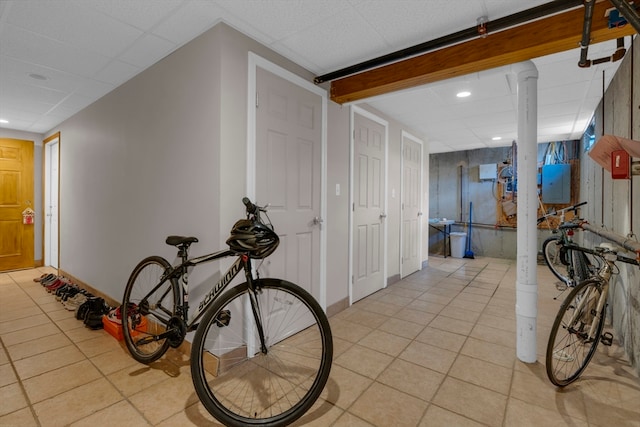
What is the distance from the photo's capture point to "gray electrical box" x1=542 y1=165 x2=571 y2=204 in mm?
5582

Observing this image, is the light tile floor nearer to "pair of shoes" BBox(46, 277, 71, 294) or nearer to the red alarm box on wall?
"pair of shoes" BBox(46, 277, 71, 294)

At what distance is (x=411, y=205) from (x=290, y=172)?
2.95m

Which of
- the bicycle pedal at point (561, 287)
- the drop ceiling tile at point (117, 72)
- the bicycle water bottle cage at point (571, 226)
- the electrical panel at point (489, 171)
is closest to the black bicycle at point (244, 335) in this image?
the drop ceiling tile at point (117, 72)

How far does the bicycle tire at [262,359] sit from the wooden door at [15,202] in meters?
4.96

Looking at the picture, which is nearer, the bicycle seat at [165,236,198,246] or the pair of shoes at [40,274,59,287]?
the bicycle seat at [165,236,198,246]

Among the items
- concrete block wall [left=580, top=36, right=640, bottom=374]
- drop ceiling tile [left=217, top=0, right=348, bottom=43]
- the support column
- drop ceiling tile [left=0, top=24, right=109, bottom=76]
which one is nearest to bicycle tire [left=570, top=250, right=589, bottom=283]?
concrete block wall [left=580, top=36, right=640, bottom=374]

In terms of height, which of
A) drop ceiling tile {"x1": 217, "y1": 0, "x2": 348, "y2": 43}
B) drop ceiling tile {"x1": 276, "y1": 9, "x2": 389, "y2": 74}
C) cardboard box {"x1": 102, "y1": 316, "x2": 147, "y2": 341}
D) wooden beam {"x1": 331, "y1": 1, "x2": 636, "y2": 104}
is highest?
drop ceiling tile {"x1": 276, "y1": 9, "x2": 389, "y2": 74}

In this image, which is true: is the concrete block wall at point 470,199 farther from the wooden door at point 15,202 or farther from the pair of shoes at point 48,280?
the wooden door at point 15,202

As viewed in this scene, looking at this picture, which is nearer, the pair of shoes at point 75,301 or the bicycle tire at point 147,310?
the bicycle tire at point 147,310

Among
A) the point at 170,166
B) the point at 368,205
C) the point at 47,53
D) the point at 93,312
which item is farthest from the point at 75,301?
the point at 368,205

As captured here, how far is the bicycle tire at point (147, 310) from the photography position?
2.03 meters

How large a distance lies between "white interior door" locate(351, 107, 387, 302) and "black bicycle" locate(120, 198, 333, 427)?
1082mm

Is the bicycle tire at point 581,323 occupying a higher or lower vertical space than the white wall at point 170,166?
lower

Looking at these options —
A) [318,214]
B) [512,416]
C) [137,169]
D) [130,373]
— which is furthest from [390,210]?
[130,373]
